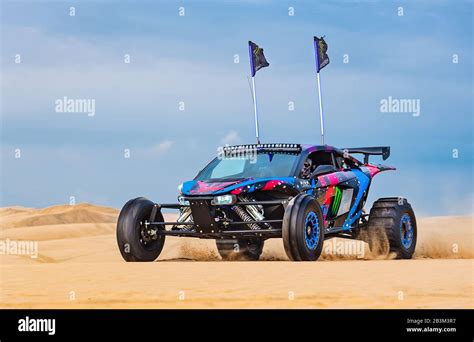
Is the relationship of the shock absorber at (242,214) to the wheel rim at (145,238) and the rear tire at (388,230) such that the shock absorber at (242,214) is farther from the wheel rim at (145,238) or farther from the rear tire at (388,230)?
the rear tire at (388,230)

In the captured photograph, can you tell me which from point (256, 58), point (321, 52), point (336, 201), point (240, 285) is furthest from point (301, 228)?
point (321, 52)

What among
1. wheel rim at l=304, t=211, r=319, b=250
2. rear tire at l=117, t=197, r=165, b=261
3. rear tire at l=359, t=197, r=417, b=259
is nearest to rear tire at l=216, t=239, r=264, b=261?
rear tire at l=359, t=197, r=417, b=259

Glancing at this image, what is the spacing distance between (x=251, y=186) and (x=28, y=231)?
23.1 metres

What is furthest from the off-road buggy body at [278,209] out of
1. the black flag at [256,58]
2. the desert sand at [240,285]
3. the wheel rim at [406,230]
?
the black flag at [256,58]

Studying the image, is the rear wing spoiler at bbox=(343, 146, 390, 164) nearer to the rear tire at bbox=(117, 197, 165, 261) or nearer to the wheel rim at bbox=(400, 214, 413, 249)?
the wheel rim at bbox=(400, 214, 413, 249)

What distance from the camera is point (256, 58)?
2400 centimetres

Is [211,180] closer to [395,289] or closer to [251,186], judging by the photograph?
[251,186]

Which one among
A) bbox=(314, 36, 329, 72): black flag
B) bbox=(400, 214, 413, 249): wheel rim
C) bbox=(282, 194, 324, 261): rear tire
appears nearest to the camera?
bbox=(282, 194, 324, 261): rear tire

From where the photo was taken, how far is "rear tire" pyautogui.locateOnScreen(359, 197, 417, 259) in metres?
18.3

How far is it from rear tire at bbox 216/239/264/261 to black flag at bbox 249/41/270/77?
5.92 meters

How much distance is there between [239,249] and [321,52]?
7862 mm

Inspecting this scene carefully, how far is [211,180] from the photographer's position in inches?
641

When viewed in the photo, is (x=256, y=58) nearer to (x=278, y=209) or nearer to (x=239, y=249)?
(x=239, y=249)
